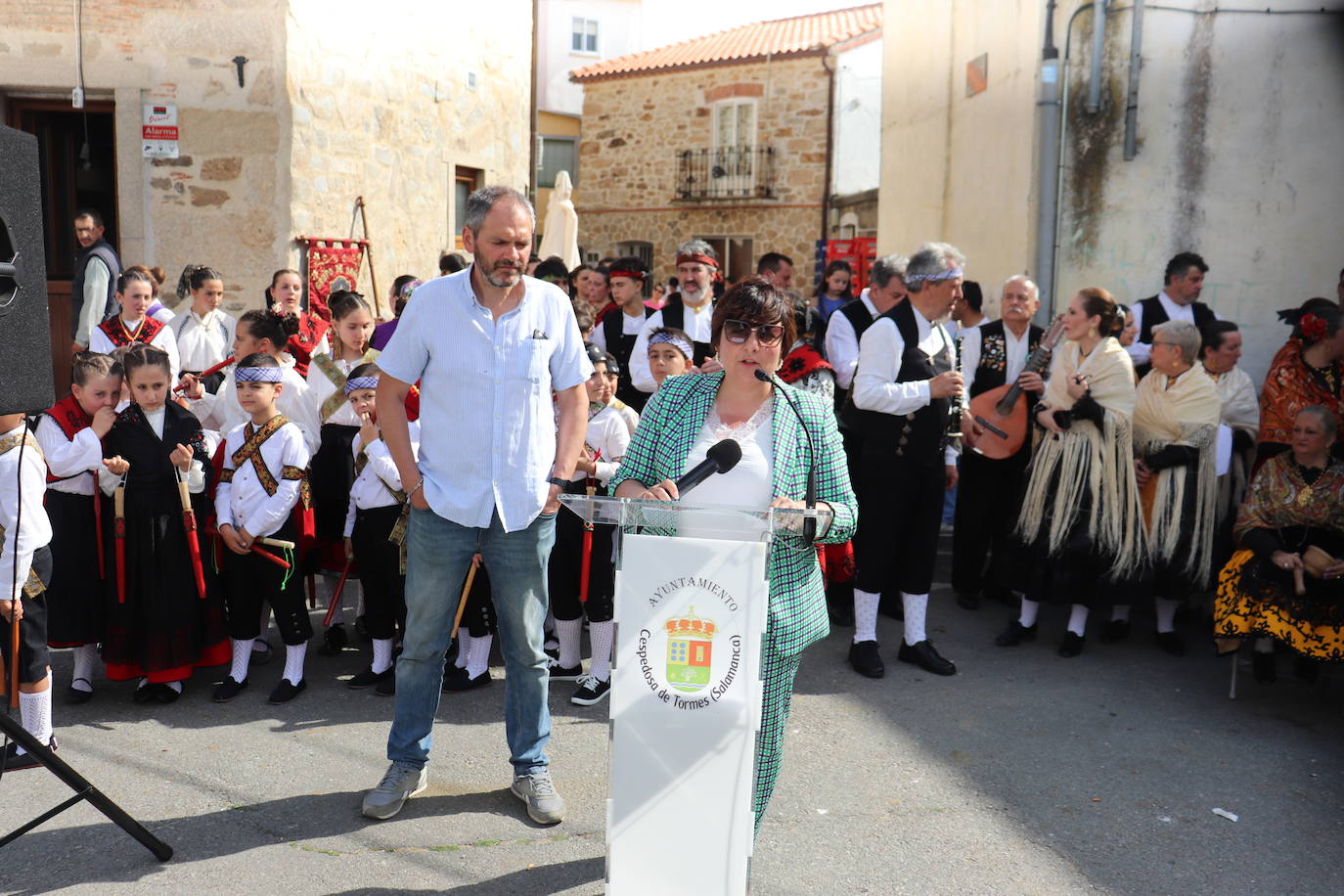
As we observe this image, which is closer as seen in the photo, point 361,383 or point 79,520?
point 79,520

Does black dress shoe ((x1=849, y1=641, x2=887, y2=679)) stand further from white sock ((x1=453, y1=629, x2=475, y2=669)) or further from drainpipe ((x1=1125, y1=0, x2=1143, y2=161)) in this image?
drainpipe ((x1=1125, y1=0, x2=1143, y2=161))

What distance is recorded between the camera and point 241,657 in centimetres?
500

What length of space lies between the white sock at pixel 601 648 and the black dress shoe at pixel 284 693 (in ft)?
4.18

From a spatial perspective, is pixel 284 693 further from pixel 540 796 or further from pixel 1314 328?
pixel 1314 328

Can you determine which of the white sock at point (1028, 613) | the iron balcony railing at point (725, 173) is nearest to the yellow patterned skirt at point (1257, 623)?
the white sock at point (1028, 613)

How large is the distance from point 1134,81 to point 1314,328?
120 inches

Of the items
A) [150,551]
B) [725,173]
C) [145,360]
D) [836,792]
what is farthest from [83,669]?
[725,173]

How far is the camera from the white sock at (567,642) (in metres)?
5.30

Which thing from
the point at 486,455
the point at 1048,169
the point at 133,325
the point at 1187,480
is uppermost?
the point at 1048,169

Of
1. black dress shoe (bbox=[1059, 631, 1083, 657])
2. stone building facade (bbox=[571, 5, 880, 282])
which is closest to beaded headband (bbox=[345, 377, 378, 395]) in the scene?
black dress shoe (bbox=[1059, 631, 1083, 657])

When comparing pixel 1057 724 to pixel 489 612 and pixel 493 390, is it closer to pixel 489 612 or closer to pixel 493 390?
pixel 489 612

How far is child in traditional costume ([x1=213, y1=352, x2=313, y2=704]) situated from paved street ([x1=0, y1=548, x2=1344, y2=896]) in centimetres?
27

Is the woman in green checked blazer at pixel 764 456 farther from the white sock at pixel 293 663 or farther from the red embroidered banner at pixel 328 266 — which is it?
the red embroidered banner at pixel 328 266

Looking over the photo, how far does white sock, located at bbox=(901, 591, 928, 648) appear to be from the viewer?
5539 millimetres
